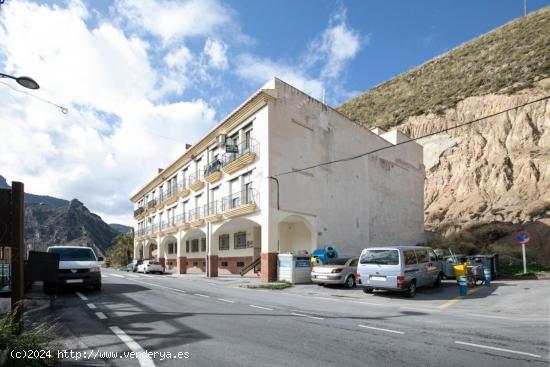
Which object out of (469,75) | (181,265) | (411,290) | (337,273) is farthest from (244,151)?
(469,75)

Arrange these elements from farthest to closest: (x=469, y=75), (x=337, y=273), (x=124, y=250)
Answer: (x=124, y=250), (x=469, y=75), (x=337, y=273)

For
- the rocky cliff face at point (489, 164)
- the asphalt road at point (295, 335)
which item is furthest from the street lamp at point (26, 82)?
the rocky cliff face at point (489, 164)

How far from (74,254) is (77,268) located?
1.08m

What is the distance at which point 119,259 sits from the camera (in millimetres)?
55406

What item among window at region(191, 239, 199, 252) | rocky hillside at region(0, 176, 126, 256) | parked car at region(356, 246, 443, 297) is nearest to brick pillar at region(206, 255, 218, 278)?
window at region(191, 239, 199, 252)

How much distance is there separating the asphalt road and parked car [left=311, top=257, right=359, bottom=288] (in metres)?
5.76

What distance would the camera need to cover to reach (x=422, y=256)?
15070 mm

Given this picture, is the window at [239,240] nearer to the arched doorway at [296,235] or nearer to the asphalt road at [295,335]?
the arched doorway at [296,235]

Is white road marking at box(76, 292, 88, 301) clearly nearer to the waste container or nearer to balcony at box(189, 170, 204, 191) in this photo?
the waste container

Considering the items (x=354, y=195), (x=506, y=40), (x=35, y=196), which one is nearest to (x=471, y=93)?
(x=506, y=40)

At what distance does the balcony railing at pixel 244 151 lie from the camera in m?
23.6

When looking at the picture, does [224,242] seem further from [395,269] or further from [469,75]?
[469,75]

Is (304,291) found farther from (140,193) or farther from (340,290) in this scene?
(140,193)

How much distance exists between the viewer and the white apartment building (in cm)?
2280
